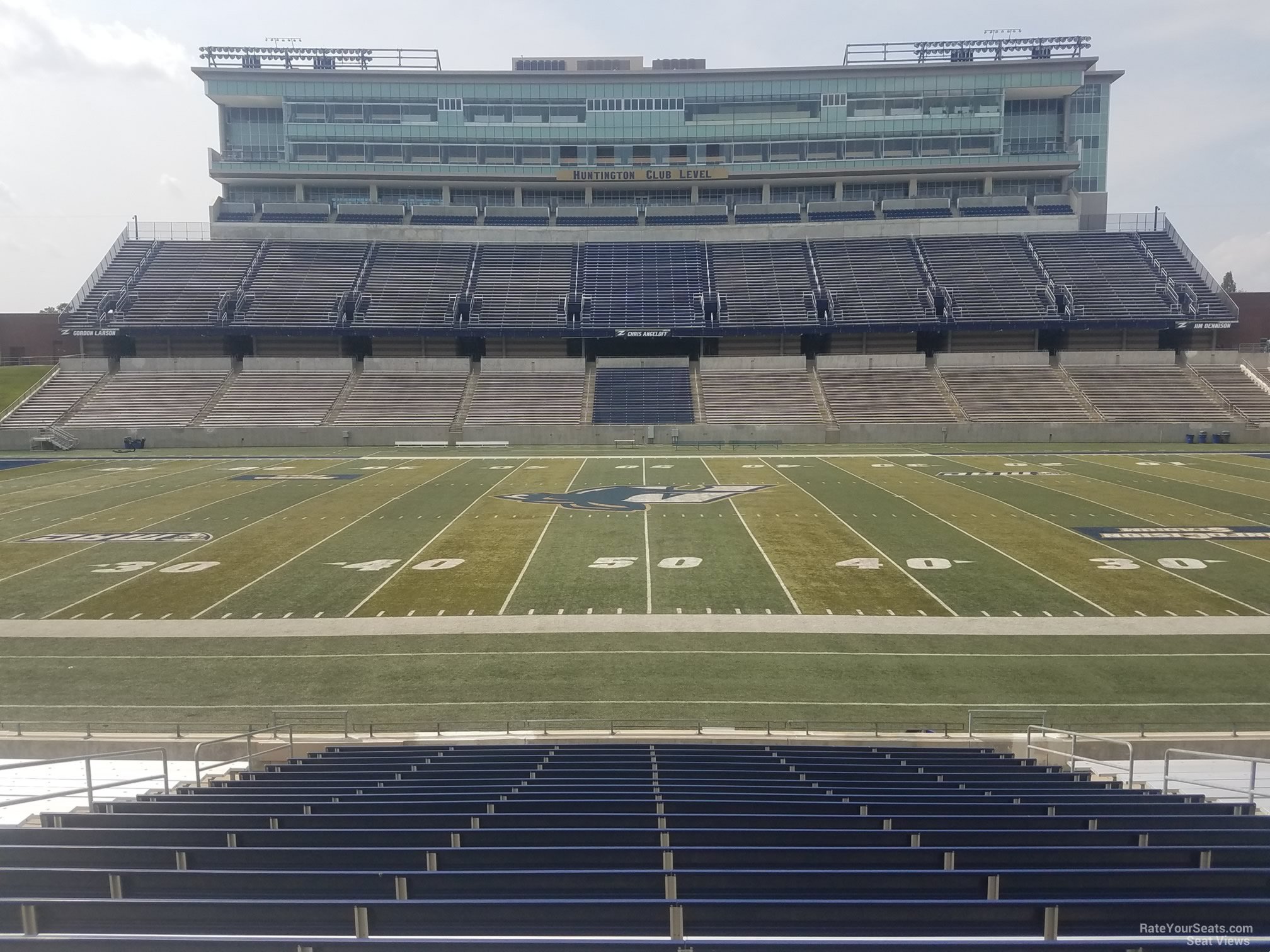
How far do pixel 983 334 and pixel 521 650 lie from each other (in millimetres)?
60311

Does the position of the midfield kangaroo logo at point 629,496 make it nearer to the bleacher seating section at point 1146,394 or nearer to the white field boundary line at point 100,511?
the white field boundary line at point 100,511

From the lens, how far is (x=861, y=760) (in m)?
10.1

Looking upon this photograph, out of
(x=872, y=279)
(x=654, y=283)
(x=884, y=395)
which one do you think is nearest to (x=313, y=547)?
(x=884, y=395)

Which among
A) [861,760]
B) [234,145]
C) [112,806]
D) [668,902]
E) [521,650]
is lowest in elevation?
[521,650]

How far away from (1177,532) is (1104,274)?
49676mm

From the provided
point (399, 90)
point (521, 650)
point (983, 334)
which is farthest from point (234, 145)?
point (521, 650)

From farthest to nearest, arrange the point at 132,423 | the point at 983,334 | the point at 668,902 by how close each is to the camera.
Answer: the point at 983,334, the point at 132,423, the point at 668,902

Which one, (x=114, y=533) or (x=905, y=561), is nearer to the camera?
(x=905, y=561)

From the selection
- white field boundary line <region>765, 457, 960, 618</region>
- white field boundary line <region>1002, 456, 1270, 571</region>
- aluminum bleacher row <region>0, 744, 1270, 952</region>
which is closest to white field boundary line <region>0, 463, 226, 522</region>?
white field boundary line <region>765, 457, 960, 618</region>

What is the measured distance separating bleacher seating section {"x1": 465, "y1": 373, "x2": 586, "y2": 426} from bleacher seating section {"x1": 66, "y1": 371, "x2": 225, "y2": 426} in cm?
1922

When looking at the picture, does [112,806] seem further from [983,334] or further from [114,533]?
[983,334]

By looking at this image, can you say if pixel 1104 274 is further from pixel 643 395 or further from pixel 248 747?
pixel 248 747

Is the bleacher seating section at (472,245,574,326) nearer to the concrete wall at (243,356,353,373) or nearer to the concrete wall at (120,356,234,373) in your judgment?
the concrete wall at (243,356,353,373)

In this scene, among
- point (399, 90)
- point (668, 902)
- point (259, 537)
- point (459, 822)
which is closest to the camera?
point (668, 902)
